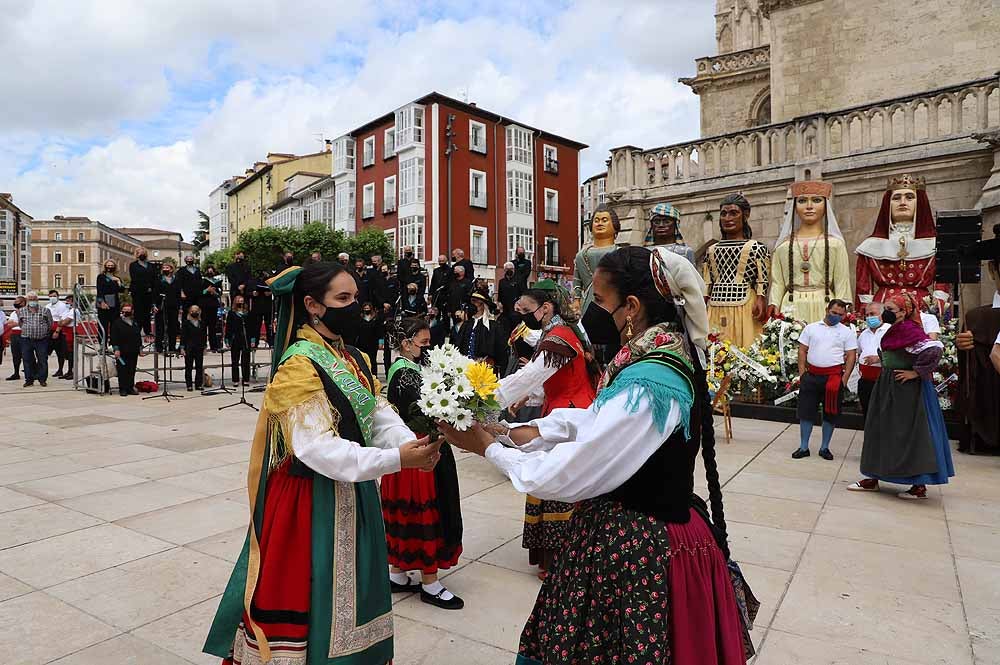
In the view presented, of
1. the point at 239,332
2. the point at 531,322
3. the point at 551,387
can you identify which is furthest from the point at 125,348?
the point at 551,387

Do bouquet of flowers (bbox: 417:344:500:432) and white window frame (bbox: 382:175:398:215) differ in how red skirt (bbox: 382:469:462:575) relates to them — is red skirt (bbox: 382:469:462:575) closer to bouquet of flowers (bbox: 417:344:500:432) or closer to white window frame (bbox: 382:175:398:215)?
bouquet of flowers (bbox: 417:344:500:432)

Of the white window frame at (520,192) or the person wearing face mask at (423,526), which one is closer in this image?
the person wearing face mask at (423,526)

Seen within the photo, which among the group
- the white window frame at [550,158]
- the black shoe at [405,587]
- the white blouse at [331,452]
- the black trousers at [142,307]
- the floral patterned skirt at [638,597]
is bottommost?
the black shoe at [405,587]

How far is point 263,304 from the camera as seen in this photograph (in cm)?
1246

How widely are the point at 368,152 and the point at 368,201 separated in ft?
10.3

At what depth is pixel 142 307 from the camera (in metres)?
12.3

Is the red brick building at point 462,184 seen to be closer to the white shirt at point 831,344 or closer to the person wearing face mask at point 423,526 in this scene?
the white shirt at point 831,344

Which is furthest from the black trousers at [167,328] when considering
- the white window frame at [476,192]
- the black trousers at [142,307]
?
the white window frame at [476,192]

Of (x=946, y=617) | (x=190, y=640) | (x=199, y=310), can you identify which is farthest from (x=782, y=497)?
(x=199, y=310)

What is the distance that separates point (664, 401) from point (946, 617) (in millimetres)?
2806

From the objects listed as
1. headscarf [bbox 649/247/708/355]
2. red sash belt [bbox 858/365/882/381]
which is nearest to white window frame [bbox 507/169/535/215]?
red sash belt [bbox 858/365/882/381]

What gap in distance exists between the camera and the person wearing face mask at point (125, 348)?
1169cm

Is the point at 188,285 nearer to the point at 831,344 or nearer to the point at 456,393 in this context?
the point at 831,344

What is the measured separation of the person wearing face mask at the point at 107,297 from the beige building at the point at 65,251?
108600mm
